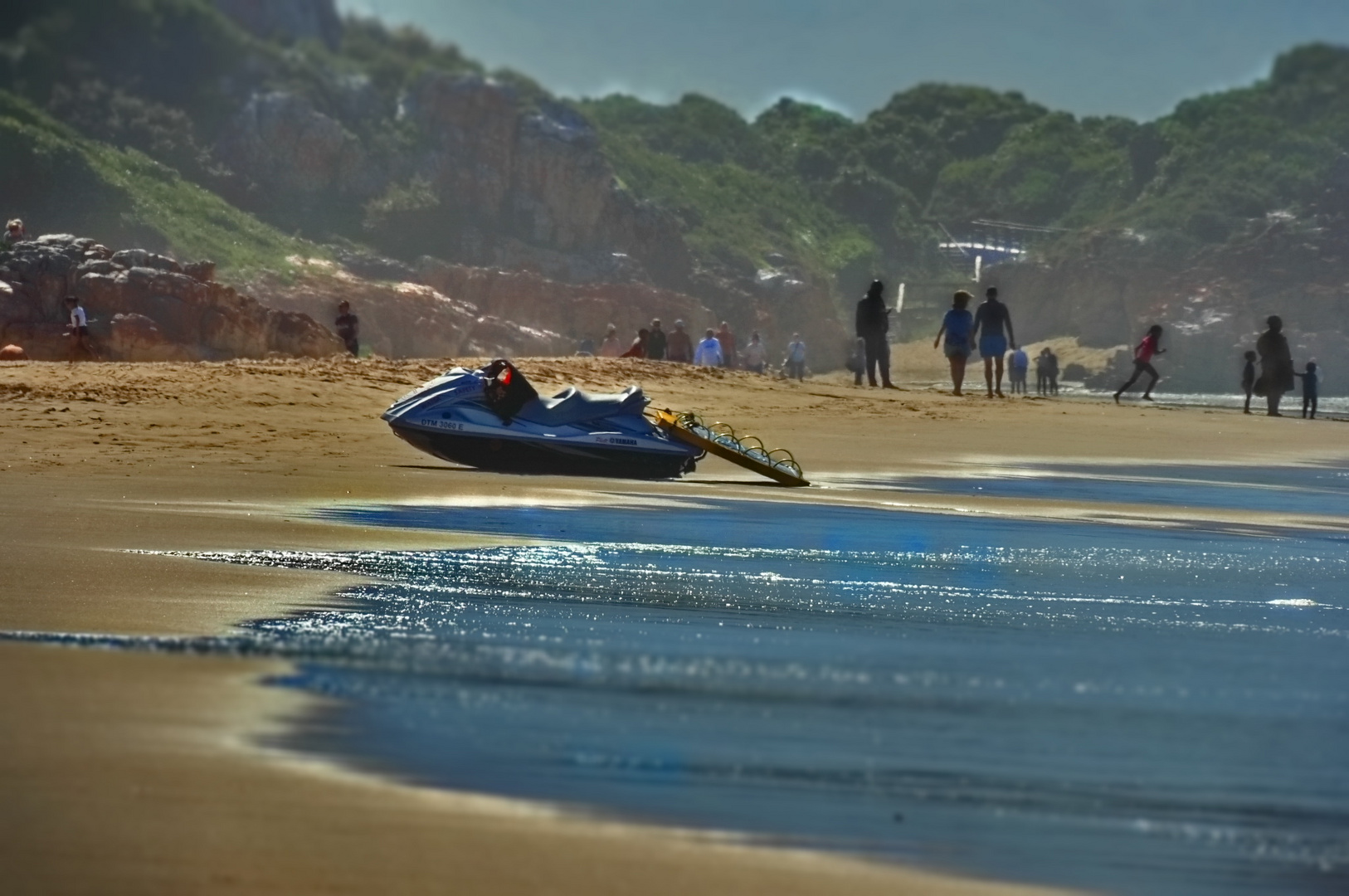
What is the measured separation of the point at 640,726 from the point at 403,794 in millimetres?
946

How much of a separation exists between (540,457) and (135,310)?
18.5 m

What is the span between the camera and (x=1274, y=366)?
26656 millimetres

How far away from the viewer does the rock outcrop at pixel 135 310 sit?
2847 cm

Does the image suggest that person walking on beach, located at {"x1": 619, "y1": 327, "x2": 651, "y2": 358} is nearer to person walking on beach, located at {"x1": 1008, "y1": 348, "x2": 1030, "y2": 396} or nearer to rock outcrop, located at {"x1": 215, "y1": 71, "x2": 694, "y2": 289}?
person walking on beach, located at {"x1": 1008, "y1": 348, "x2": 1030, "y2": 396}

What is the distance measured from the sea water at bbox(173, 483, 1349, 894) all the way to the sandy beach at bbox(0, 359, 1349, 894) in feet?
0.70

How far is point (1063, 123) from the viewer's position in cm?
11288

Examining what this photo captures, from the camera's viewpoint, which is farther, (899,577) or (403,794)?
(899,577)

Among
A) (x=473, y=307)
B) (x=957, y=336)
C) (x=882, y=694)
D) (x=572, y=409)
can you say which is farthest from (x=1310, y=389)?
(x=473, y=307)

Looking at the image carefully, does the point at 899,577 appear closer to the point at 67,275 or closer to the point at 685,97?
the point at 67,275

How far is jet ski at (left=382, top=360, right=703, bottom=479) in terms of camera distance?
43.5 feet

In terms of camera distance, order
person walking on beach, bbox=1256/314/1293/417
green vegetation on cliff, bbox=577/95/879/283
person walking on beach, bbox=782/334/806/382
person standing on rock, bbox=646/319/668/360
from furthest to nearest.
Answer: green vegetation on cliff, bbox=577/95/879/283
person walking on beach, bbox=782/334/806/382
person standing on rock, bbox=646/319/668/360
person walking on beach, bbox=1256/314/1293/417

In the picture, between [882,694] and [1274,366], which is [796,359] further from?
[882,694]

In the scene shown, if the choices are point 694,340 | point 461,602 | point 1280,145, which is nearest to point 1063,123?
point 1280,145

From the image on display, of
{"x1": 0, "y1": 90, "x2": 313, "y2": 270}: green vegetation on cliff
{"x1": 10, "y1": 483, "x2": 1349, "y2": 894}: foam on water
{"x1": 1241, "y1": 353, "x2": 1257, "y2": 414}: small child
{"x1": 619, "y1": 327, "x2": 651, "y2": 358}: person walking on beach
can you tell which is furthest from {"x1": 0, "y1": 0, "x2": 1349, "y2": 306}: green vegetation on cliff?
{"x1": 10, "y1": 483, "x2": 1349, "y2": 894}: foam on water
